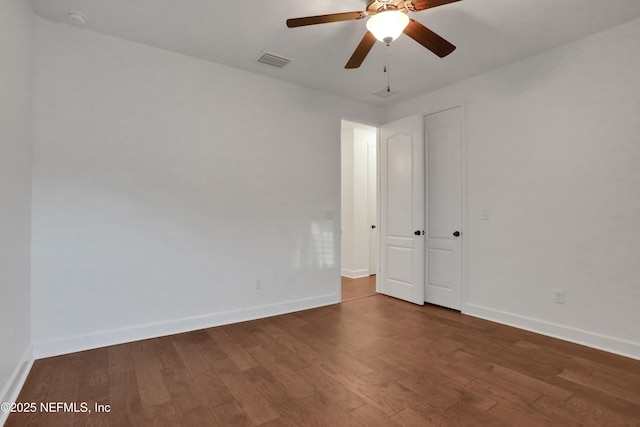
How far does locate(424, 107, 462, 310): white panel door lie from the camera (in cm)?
392

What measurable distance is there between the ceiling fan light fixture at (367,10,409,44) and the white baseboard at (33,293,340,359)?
117 inches

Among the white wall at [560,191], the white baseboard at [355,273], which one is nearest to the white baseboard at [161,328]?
the white baseboard at [355,273]

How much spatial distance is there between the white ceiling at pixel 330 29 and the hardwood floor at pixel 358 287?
9.72 ft

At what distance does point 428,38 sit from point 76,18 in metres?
2.80

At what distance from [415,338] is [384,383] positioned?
0.94 meters

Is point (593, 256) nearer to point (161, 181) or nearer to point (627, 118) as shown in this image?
point (627, 118)

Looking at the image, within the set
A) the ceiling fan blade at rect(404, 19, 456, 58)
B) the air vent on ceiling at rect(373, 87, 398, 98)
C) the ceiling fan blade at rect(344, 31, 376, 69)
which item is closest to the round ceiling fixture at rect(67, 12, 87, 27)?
the ceiling fan blade at rect(344, 31, 376, 69)

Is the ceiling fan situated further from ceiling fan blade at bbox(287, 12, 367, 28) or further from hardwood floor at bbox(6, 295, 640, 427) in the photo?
hardwood floor at bbox(6, 295, 640, 427)

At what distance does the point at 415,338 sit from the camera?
119 inches

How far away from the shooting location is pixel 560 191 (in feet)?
10.1

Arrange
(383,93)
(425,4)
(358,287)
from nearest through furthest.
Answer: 1. (425,4)
2. (383,93)
3. (358,287)

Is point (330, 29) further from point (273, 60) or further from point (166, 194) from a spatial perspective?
point (166, 194)

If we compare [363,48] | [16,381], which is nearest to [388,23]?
[363,48]

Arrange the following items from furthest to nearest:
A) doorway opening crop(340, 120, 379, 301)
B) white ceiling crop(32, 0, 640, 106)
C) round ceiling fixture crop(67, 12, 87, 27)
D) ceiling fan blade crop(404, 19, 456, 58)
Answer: doorway opening crop(340, 120, 379, 301)
round ceiling fixture crop(67, 12, 87, 27)
white ceiling crop(32, 0, 640, 106)
ceiling fan blade crop(404, 19, 456, 58)
